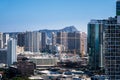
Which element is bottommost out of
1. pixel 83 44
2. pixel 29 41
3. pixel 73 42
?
pixel 83 44

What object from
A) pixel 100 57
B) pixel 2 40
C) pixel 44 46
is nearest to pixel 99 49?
pixel 100 57

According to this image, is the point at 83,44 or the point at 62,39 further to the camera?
the point at 62,39

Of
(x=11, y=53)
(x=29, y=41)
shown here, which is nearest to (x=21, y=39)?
(x=29, y=41)

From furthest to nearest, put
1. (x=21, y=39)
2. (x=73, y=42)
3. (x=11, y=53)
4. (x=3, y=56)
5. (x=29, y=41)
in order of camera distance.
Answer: (x=73, y=42) → (x=21, y=39) → (x=29, y=41) → (x=3, y=56) → (x=11, y=53)

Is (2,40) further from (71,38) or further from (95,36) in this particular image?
(95,36)

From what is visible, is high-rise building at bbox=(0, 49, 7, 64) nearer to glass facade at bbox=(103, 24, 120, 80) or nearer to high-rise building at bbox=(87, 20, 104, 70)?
high-rise building at bbox=(87, 20, 104, 70)

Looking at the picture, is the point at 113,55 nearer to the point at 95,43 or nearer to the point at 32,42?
the point at 95,43
